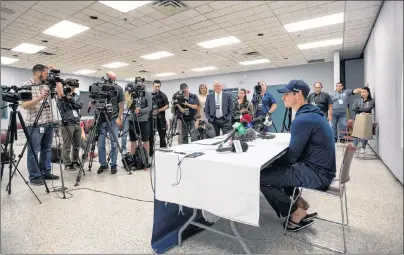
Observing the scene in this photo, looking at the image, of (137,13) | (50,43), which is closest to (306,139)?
(137,13)

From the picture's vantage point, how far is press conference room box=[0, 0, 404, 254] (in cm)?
139

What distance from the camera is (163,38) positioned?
16.7 ft

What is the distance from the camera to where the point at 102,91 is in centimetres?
292

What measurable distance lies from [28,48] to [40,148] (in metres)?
4.47

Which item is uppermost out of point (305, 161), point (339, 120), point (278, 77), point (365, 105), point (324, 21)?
point (278, 77)

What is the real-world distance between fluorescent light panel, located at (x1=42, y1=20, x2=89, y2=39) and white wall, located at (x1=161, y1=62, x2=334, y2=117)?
6.58 m

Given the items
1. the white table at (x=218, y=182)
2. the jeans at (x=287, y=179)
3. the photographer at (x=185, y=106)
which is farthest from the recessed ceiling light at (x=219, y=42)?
the white table at (x=218, y=182)

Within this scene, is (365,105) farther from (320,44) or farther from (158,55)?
(158,55)

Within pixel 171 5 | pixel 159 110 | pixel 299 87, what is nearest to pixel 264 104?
pixel 159 110

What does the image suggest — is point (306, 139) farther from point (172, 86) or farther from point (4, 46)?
point (172, 86)

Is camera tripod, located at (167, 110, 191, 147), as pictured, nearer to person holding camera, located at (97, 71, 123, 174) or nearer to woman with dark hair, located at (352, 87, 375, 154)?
person holding camera, located at (97, 71, 123, 174)

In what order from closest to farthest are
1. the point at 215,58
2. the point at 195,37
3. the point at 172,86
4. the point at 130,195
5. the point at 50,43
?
1. the point at 130,195
2. the point at 195,37
3. the point at 50,43
4. the point at 215,58
5. the point at 172,86

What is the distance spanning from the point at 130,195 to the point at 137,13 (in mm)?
2466

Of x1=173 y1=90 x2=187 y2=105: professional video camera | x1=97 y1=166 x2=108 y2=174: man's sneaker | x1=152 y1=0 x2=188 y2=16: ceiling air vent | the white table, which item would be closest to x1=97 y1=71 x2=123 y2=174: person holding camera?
x1=97 y1=166 x2=108 y2=174: man's sneaker
